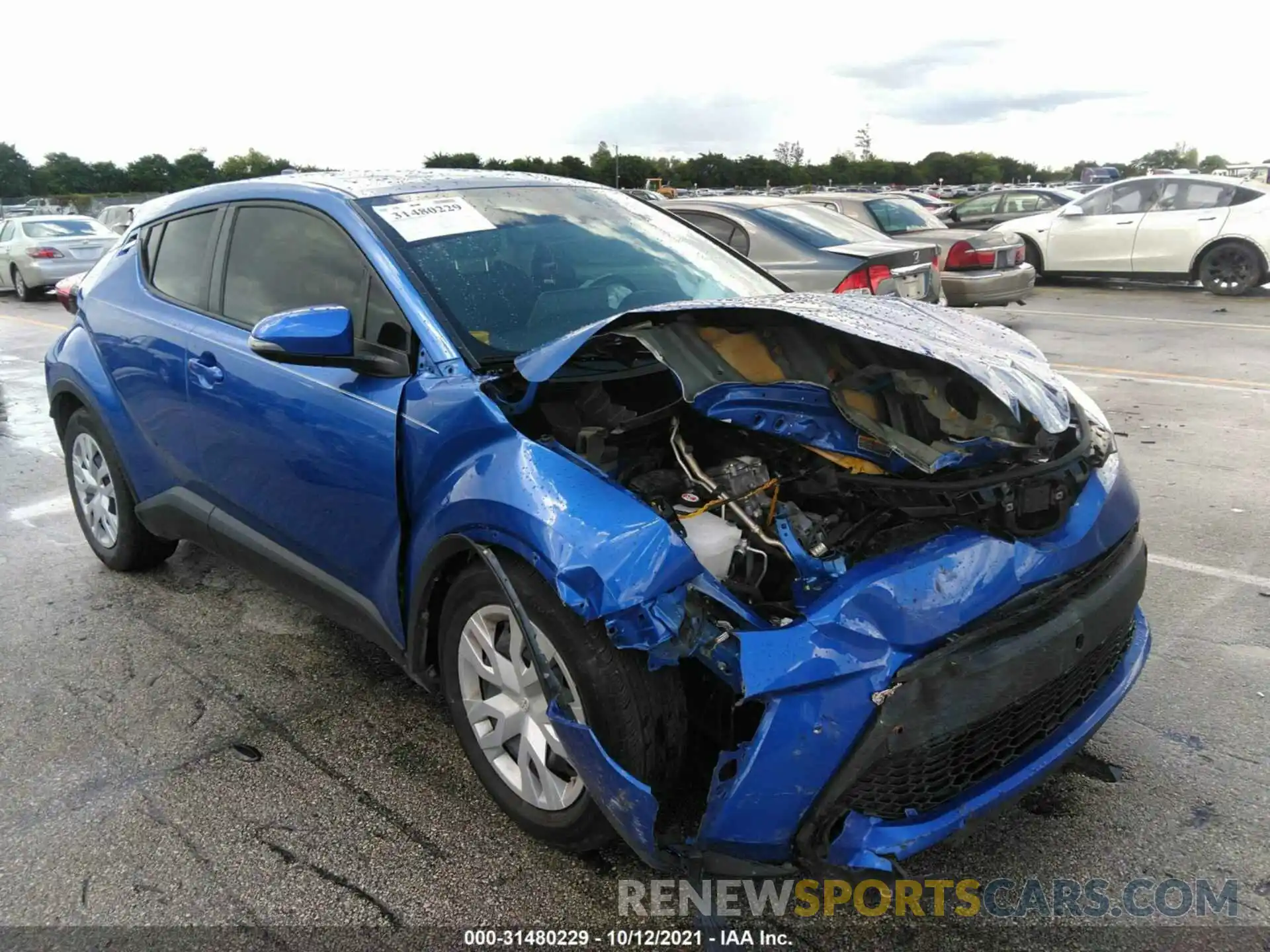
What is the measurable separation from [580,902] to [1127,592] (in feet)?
5.21

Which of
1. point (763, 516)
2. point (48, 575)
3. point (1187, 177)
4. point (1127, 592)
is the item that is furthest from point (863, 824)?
point (1187, 177)

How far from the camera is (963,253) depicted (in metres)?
10.5

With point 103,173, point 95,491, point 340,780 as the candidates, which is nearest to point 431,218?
point 340,780

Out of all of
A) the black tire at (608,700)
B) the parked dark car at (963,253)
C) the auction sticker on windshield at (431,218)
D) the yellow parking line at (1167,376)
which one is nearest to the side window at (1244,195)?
the parked dark car at (963,253)

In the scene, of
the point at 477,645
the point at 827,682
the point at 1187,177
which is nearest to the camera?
the point at 827,682

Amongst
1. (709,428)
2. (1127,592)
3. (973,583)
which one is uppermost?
(709,428)

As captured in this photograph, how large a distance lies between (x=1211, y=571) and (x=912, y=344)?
267cm

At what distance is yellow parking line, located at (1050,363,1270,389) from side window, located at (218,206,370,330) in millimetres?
6512

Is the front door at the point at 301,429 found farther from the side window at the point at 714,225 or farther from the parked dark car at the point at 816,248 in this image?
the side window at the point at 714,225

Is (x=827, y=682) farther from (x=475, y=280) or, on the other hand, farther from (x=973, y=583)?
(x=475, y=280)

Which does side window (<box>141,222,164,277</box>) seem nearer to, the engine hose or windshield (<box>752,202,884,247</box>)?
the engine hose

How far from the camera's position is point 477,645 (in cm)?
254

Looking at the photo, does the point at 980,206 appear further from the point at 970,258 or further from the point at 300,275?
the point at 300,275

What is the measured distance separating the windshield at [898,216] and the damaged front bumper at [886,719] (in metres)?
9.09
